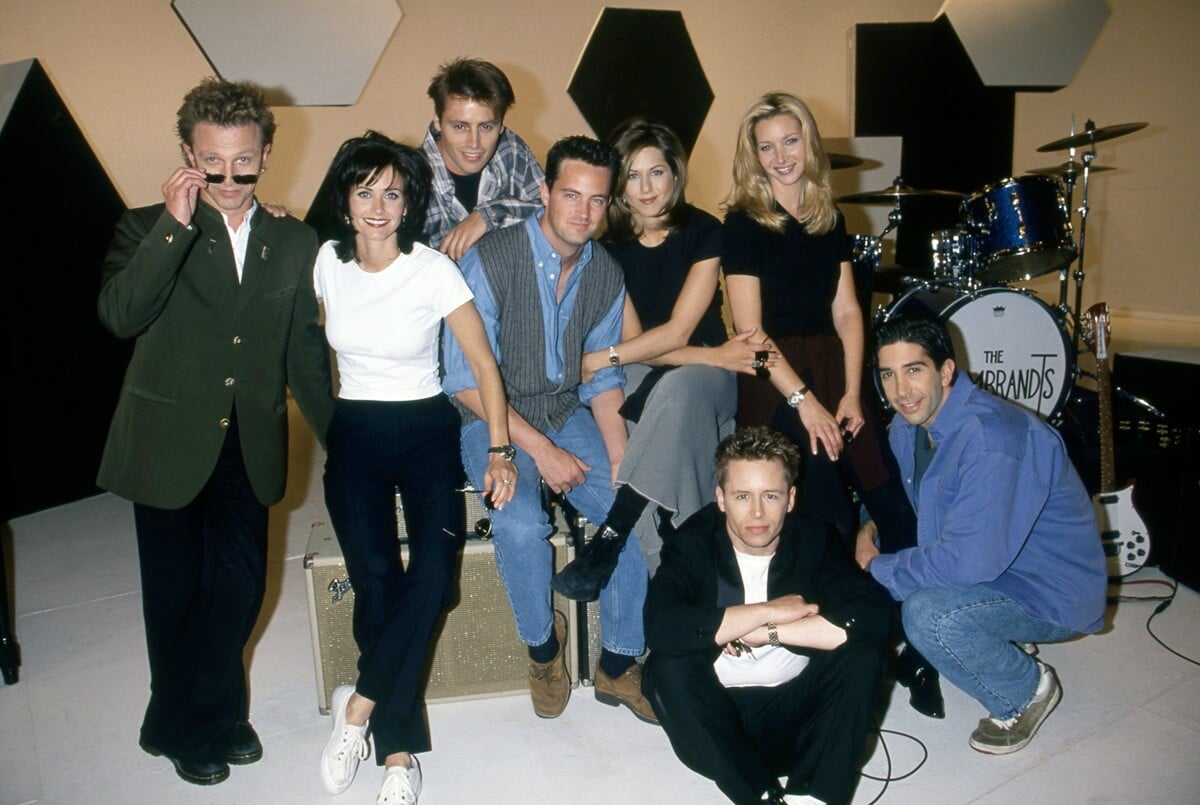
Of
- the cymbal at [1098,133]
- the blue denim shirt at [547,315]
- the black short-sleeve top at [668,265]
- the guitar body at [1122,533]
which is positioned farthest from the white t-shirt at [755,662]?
the cymbal at [1098,133]

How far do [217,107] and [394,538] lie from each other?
91 centimetres

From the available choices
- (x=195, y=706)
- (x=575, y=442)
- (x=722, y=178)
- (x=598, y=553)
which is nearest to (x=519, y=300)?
(x=575, y=442)

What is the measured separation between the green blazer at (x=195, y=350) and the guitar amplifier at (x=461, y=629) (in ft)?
1.07

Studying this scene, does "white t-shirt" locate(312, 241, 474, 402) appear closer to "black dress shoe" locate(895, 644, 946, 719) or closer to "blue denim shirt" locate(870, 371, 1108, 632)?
"blue denim shirt" locate(870, 371, 1108, 632)

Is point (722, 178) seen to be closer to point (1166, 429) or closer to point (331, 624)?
point (1166, 429)

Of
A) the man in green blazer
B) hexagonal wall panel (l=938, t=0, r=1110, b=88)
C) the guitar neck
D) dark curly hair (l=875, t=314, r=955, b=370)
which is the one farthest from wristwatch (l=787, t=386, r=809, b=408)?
hexagonal wall panel (l=938, t=0, r=1110, b=88)

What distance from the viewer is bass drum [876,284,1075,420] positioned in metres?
2.99

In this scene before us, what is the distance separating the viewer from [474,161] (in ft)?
7.86

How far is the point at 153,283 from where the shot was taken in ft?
5.16

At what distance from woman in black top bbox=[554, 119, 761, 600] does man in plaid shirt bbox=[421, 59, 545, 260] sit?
31cm

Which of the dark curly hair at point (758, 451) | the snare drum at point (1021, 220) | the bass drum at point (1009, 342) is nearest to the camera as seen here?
the dark curly hair at point (758, 451)

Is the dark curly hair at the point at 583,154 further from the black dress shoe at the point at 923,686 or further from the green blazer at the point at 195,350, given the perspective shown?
the black dress shoe at the point at 923,686

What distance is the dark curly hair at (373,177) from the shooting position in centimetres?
182

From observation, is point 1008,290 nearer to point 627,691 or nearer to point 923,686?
point 923,686
